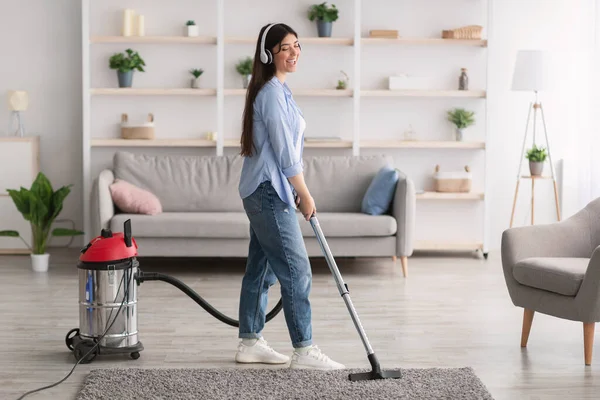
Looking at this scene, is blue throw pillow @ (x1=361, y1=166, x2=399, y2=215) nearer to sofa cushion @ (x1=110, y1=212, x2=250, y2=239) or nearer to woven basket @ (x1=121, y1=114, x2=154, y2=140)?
sofa cushion @ (x1=110, y1=212, x2=250, y2=239)

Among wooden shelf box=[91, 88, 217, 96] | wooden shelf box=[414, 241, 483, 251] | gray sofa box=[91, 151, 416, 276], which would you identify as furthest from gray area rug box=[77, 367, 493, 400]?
wooden shelf box=[91, 88, 217, 96]

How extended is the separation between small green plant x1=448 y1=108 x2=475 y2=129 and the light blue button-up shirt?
383 centimetres

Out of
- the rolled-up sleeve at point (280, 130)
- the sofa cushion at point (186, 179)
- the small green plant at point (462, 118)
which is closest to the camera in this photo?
the rolled-up sleeve at point (280, 130)

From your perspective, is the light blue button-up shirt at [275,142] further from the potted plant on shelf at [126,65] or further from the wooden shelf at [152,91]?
the potted plant on shelf at [126,65]

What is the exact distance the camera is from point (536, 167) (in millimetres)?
7043

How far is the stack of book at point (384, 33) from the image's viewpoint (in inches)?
279

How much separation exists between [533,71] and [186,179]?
8.74 feet

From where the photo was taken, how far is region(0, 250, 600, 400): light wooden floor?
373 cm

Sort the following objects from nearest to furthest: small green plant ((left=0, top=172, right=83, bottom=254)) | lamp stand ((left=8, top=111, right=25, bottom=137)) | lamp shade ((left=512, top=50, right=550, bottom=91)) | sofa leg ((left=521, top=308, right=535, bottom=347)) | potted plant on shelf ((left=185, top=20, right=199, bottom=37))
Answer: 1. sofa leg ((left=521, top=308, right=535, bottom=347))
2. small green plant ((left=0, top=172, right=83, bottom=254))
3. lamp shade ((left=512, top=50, right=550, bottom=91))
4. potted plant on shelf ((left=185, top=20, right=199, bottom=37))
5. lamp stand ((left=8, top=111, right=25, bottom=137))

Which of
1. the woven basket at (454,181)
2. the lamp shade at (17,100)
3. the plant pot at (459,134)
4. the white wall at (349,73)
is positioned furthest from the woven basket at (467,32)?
the lamp shade at (17,100)

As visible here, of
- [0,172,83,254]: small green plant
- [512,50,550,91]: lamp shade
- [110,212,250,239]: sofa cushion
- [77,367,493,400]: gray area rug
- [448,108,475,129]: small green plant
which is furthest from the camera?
[448,108,475,129]: small green plant

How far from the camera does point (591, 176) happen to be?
7.06 meters

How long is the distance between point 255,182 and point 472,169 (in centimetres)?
418

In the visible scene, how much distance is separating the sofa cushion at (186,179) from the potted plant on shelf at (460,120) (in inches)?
68.2
